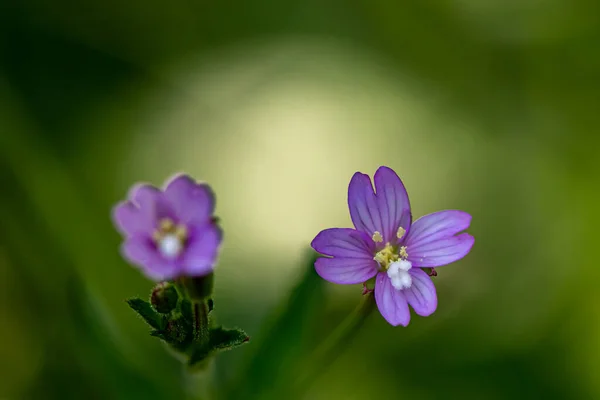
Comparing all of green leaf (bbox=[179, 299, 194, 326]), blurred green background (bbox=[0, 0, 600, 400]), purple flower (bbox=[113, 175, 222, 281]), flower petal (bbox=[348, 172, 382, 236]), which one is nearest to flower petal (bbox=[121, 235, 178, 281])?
purple flower (bbox=[113, 175, 222, 281])

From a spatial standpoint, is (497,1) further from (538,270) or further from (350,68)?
(538,270)

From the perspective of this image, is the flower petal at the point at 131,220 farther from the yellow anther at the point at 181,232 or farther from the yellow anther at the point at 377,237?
the yellow anther at the point at 377,237

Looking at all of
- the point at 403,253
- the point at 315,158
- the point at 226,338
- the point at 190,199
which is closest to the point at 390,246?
the point at 403,253

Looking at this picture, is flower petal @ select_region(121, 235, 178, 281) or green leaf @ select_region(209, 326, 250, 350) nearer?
flower petal @ select_region(121, 235, 178, 281)

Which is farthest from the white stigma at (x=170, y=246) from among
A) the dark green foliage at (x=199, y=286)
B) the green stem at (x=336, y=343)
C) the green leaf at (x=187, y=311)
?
the green stem at (x=336, y=343)

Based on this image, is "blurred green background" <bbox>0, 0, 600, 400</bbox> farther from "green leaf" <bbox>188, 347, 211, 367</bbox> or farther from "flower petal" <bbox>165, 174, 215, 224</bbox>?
"flower petal" <bbox>165, 174, 215, 224</bbox>

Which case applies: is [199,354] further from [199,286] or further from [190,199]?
[190,199]
